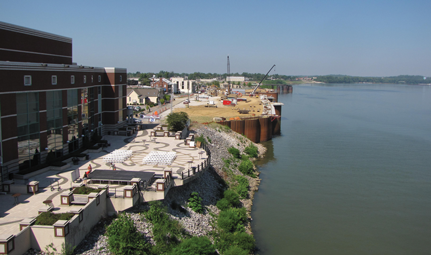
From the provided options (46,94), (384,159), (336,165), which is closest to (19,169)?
(46,94)

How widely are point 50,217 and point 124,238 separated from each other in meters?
3.53

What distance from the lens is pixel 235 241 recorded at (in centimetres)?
2222

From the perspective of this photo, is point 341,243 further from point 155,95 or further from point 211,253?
point 155,95

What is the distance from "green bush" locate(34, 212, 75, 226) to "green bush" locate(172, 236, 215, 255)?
5582 mm

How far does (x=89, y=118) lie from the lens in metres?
33.8

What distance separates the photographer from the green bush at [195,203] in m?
23.6

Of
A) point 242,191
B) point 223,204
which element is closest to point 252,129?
point 242,191

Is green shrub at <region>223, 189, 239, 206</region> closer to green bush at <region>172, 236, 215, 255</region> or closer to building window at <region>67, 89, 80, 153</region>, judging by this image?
green bush at <region>172, 236, 215, 255</region>

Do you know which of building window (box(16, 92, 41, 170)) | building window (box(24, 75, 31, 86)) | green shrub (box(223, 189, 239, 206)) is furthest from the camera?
green shrub (box(223, 189, 239, 206))

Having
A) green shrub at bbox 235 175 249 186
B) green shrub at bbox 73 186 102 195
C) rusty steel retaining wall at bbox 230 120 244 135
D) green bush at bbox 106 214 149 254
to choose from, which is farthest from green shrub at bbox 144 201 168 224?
rusty steel retaining wall at bbox 230 120 244 135

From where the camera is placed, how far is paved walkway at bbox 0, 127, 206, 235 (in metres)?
17.0

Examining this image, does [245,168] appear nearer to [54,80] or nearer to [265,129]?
[54,80]

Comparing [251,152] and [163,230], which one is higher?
[163,230]

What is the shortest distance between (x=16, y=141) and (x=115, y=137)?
46.7 feet
